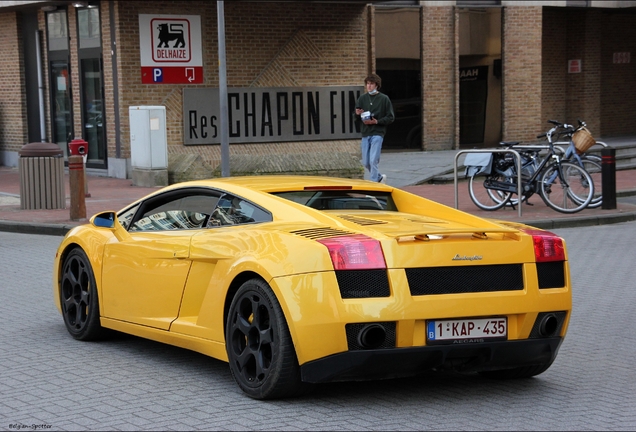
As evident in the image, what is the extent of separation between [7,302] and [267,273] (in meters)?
4.49

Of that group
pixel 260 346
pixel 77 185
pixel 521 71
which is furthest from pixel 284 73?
pixel 260 346

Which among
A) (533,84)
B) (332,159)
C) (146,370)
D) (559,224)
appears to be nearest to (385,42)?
(533,84)

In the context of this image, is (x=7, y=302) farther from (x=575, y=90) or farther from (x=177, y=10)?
(x=575, y=90)

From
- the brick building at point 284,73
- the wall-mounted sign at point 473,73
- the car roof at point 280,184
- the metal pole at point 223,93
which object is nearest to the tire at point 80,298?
the car roof at point 280,184

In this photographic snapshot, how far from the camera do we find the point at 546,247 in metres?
6.14

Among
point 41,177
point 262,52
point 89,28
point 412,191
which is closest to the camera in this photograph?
point 41,177

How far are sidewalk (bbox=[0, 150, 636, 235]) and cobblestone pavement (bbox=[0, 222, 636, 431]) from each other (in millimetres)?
7310

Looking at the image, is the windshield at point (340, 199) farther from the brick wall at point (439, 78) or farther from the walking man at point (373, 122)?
the brick wall at point (439, 78)

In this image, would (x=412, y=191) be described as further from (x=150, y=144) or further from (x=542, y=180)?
(x=150, y=144)

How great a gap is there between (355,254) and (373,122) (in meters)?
13.4

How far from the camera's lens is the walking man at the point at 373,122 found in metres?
18.9

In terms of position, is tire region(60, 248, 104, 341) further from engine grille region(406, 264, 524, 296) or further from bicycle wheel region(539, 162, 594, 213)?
bicycle wheel region(539, 162, 594, 213)

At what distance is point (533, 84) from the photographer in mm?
29906

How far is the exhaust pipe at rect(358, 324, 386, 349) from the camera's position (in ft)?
18.2
